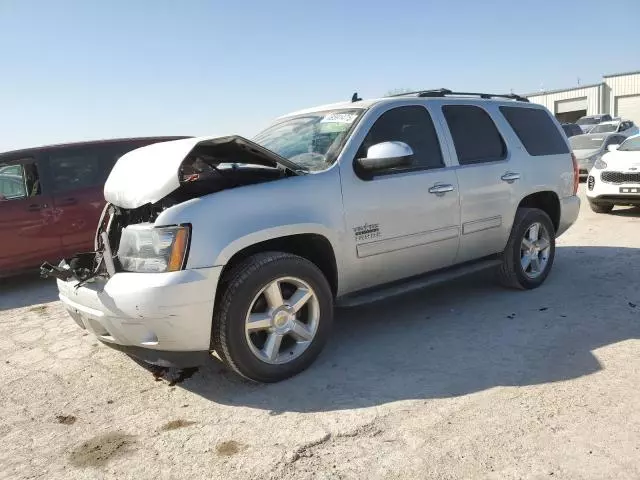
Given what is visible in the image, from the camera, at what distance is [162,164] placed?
354 cm

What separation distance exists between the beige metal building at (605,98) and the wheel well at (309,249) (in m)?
46.0

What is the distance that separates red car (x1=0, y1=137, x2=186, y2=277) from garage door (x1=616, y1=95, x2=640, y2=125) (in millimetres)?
45125

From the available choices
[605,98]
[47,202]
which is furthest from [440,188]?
[605,98]

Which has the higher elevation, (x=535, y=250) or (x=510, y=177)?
(x=510, y=177)

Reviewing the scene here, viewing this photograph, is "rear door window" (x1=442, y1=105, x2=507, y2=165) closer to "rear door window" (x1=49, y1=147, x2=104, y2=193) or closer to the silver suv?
the silver suv

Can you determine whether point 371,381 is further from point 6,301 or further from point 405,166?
point 6,301

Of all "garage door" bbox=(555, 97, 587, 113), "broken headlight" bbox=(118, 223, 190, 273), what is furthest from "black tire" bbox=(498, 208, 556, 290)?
"garage door" bbox=(555, 97, 587, 113)

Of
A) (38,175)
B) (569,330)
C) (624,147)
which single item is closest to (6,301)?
(38,175)

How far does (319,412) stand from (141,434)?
1001mm

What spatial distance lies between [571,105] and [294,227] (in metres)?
49.3

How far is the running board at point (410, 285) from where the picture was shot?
4008mm

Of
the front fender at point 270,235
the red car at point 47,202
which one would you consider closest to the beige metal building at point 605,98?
the red car at point 47,202

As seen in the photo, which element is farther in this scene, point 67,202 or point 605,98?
point 605,98

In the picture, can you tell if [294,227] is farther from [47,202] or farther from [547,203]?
[47,202]
